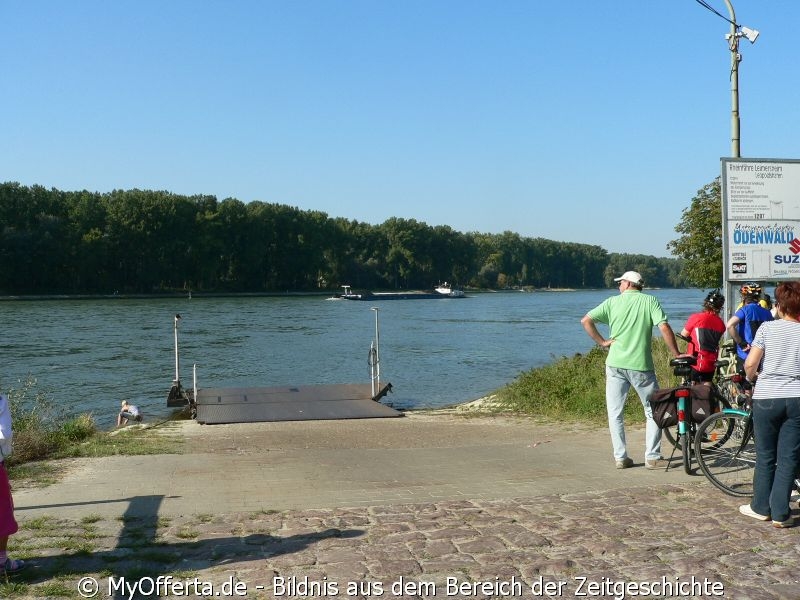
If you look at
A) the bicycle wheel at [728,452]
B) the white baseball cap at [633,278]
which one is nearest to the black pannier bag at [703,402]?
Result: the bicycle wheel at [728,452]

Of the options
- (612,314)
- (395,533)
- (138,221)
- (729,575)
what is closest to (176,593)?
(395,533)

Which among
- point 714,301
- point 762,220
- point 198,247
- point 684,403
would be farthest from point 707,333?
point 198,247

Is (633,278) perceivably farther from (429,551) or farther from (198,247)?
(198,247)

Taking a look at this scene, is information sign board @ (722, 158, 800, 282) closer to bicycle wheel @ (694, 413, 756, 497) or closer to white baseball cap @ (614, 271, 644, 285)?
white baseball cap @ (614, 271, 644, 285)

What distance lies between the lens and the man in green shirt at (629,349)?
7.43 m

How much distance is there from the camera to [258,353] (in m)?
38.2

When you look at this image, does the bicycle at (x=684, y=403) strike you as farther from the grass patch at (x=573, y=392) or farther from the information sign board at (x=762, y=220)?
the information sign board at (x=762, y=220)

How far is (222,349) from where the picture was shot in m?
39.9

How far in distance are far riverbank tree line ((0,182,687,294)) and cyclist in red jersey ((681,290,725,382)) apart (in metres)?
91.9

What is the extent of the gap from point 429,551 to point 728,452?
286 cm

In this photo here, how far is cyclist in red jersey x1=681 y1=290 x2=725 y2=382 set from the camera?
8.98m

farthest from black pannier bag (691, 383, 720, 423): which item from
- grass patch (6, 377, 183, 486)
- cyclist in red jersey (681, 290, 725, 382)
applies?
grass patch (6, 377, 183, 486)

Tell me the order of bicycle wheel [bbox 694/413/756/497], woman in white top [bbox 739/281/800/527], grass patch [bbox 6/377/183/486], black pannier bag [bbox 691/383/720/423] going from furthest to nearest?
grass patch [bbox 6/377/183/486] < black pannier bag [bbox 691/383/720/423] < bicycle wheel [bbox 694/413/756/497] < woman in white top [bbox 739/281/800/527]

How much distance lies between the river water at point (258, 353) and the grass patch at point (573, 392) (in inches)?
195
